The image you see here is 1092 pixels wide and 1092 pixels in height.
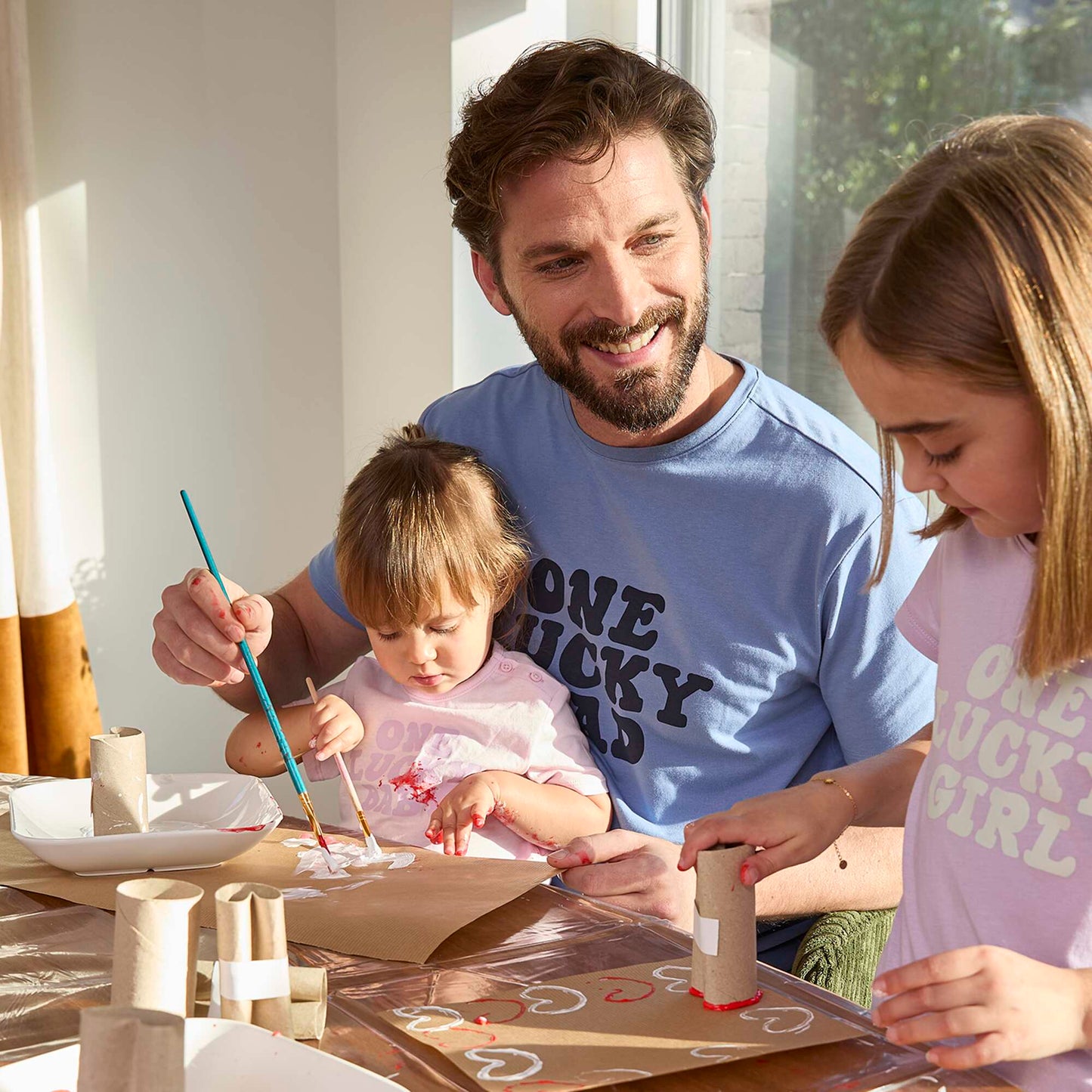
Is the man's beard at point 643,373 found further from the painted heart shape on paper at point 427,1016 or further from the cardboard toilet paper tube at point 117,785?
the painted heart shape on paper at point 427,1016

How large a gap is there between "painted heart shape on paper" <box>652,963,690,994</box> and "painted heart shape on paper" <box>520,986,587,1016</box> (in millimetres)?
64

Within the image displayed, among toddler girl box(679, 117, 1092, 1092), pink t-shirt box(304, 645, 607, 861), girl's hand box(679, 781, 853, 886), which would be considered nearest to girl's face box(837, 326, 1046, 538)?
toddler girl box(679, 117, 1092, 1092)

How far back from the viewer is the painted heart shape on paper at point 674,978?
928 millimetres

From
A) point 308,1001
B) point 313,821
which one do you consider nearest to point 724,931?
point 308,1001

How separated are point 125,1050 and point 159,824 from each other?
723 mm

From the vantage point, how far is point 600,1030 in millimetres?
860

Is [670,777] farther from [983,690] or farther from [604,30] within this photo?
[604,30]

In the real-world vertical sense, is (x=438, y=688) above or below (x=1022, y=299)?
below

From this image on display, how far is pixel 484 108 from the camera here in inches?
64.3

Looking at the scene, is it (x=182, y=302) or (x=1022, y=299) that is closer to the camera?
(x=1022, y=299)

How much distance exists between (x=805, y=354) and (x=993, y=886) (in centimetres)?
148

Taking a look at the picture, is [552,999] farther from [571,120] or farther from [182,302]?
[182,302]

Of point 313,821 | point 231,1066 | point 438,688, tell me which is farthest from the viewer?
point 438,688

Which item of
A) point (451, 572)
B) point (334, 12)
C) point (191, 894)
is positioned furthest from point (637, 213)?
point (334, 12)
